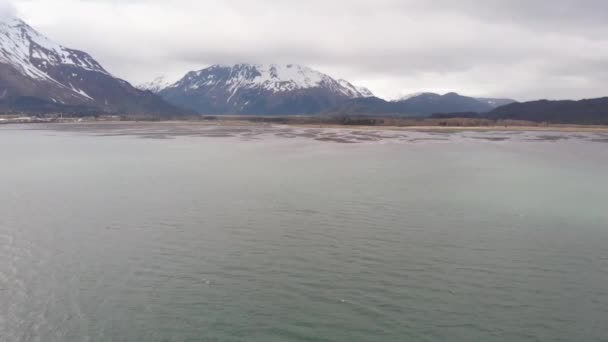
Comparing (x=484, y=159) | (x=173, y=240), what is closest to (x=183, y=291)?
(x=173, y=240)

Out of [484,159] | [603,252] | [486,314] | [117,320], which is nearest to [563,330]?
[486,314]

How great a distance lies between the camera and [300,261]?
1571 centimetres

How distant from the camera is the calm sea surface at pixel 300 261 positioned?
11.3m

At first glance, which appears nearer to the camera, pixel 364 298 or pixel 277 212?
pixel 364 298

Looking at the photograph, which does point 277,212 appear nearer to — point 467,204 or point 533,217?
point 467,204

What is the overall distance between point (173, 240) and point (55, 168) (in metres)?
27.7

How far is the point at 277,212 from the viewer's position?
2294cm

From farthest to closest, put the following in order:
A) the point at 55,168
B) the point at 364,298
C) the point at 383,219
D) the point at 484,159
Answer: the point at 484,159
the point at 55,168
the point at 383,219
the point at 364,298

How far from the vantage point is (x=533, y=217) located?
75.1ft

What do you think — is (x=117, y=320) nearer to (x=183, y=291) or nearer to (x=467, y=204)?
(x=183, y=291)

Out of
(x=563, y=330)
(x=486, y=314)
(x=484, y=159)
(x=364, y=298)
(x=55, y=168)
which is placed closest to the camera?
(x=563, y=330)

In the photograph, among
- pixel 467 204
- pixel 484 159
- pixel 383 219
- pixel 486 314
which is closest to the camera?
pixel 486 314

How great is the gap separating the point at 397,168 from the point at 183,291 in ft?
104

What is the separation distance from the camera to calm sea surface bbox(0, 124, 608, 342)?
11289 millimetres
